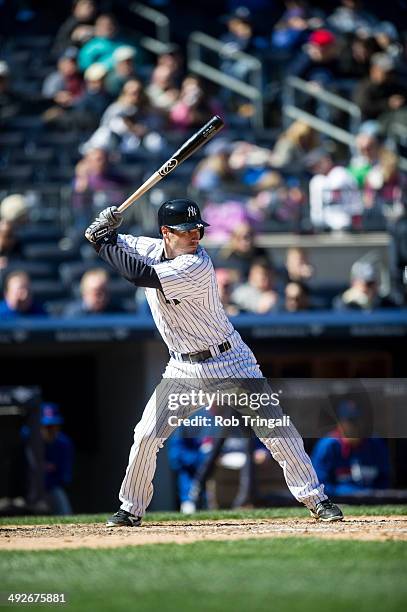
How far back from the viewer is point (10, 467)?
354 inches

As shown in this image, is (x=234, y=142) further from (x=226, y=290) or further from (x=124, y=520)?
(x=124, y=520)

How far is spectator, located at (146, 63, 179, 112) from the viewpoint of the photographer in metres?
12.5

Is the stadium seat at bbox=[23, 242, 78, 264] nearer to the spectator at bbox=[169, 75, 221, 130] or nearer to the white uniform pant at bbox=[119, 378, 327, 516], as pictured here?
the spectator at bbox=[169, 75, 221, 130]

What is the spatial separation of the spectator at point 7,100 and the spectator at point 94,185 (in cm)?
136

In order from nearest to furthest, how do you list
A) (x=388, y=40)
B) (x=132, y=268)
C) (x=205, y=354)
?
(x=132, y=268) → (x=205, y=354) → (x=388, y=40)

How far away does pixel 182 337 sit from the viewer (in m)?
6.27

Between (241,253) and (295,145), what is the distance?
2.18m

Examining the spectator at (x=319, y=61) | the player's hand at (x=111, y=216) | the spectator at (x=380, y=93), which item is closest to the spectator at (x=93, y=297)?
the player's hand at (x=111, y=216)

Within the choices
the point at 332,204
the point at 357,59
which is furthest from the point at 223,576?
the point at 357,59

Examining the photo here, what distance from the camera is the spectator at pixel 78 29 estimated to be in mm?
13141

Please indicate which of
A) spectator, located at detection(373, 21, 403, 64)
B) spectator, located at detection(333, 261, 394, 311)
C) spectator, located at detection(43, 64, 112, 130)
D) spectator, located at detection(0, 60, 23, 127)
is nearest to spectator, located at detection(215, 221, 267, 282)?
spectator, located at detection(333, 261, 394, 311)

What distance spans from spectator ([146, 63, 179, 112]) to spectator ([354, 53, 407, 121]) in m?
1.95

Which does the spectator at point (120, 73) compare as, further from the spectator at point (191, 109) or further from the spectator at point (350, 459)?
the spectator at point (350, 459)

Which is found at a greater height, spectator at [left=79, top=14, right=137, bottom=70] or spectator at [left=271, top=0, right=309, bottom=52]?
spectator at [left=271, top=0, right=309, bottom=52]
